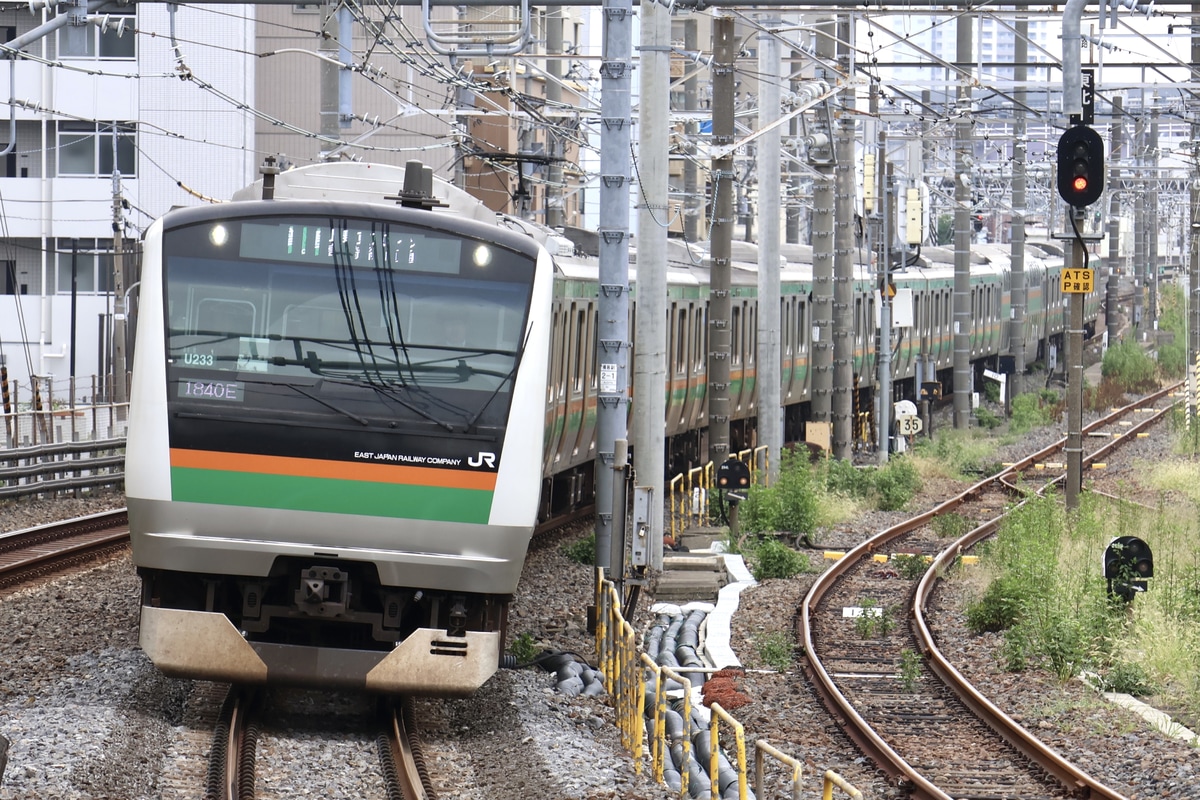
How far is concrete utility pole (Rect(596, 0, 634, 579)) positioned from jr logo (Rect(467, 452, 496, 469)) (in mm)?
3677

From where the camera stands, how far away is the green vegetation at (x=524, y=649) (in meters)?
12.2

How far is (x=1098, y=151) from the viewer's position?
1522 centimetres

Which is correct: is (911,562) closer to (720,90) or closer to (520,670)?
(720,90)

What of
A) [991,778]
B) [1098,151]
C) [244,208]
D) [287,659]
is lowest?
[991,778]

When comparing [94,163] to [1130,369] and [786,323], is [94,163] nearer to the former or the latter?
[786,323]

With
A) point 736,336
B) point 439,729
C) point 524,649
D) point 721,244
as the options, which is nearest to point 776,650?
point 524,649

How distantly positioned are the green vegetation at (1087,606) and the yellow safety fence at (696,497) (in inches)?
157

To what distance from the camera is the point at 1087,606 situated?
13.5 metres

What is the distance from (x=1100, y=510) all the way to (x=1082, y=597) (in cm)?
558

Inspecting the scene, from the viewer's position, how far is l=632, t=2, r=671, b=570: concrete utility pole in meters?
15.9

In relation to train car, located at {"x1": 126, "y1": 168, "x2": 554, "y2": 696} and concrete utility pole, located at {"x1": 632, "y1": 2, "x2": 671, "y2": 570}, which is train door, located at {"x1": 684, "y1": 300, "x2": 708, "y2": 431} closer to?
concrete utility pole, located at {"x1": 632, "y1": 2, "x2": 671, "y2": 570}

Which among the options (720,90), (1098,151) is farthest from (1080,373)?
(720,90)

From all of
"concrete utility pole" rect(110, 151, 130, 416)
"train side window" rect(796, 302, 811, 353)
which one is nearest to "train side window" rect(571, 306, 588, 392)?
"train side window" rect(796, 302, 811, 353)

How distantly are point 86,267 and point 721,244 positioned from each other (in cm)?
2581
